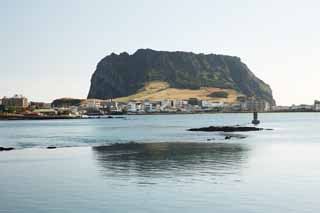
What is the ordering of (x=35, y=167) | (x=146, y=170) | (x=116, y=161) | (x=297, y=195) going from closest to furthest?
(x=297, y=195), (x=146, y=170), (x=35, y=167), (x=116, y=161)

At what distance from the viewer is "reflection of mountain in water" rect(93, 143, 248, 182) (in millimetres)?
39094

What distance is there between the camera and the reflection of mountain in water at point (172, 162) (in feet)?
128

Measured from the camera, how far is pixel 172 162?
152 ft

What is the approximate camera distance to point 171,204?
27.6 meters

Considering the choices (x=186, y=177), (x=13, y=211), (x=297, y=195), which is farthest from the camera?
(x=186, y=177)

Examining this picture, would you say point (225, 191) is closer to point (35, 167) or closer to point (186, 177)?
point (186, 177)

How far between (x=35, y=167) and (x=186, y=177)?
49.5 ft

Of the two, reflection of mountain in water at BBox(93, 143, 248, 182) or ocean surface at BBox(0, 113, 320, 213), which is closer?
ocean surface at BBox(0, 113, 320, 213)

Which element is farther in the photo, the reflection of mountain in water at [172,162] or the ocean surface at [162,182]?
the reflection of mountain in water at [172,162]

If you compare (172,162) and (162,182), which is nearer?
(162,182)

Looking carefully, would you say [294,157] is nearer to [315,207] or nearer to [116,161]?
[116,161]

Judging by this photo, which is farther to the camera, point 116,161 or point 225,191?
point 116,161

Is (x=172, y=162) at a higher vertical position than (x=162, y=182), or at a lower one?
higher

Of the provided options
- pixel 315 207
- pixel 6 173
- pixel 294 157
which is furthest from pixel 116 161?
pixel 315 207
